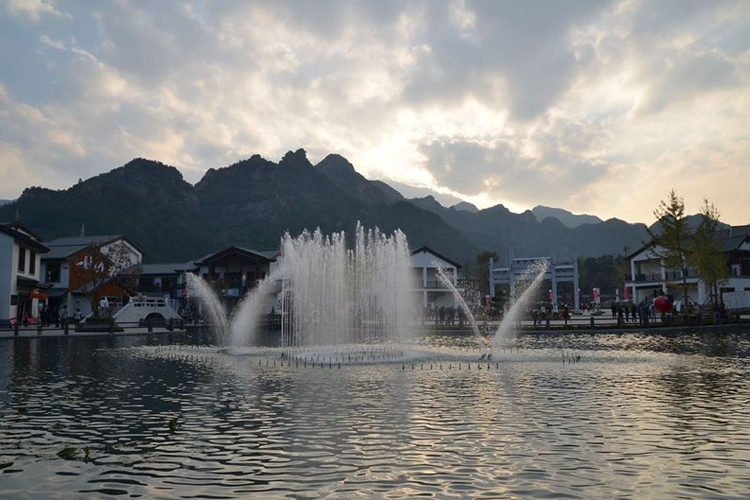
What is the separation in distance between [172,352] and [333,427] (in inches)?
861

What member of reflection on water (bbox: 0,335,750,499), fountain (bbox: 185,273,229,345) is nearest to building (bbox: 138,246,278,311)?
fountain (bbox: 185,273,229,345)

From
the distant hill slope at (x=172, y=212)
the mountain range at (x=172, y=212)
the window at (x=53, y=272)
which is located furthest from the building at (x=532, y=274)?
the distant hill slope at (x=172, y=212)

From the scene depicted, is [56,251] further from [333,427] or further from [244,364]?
[333,427]

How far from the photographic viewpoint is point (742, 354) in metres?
26.5

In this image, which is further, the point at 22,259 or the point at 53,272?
the point at 53,272

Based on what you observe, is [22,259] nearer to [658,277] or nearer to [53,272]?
[53,272]

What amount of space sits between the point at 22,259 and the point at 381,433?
60.5 metres

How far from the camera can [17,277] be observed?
57.3 metres

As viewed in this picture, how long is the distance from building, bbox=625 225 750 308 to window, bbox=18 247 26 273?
66.0m

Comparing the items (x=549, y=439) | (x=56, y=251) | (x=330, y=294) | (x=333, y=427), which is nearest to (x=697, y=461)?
(x=549, y=439)

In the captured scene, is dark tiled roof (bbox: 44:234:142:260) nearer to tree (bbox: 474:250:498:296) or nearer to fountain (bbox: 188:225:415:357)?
fountain (bbox: 188:225:415:357)

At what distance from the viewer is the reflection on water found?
8594 mm

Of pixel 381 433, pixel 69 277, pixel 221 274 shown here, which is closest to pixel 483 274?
pixel 221 274

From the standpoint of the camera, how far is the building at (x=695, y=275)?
7169cm
